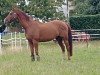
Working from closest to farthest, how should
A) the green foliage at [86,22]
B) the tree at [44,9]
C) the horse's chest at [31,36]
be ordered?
1. the horse's chest at [31,36]
2. the tree at [44,9]
3. the green foliage at [86,22]

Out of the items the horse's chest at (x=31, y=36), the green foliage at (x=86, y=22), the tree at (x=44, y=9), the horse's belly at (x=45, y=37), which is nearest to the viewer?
the horse's chest at (x=31, y=36)

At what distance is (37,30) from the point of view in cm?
1484

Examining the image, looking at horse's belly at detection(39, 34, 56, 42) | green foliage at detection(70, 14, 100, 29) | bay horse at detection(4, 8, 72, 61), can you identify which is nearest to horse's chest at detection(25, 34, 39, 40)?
bay horse at detection(4, 8, 72, 61)

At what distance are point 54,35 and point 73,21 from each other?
22068 millimetres

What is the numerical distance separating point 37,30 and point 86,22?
22.7 m

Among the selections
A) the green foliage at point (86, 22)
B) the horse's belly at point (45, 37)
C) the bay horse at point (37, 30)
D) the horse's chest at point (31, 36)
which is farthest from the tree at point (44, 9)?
the horse's chest at point (31, 36)

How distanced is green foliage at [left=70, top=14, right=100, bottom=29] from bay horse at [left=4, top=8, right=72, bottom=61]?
21392 millimetres

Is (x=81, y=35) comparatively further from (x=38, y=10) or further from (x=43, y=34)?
(x=43, y=34)

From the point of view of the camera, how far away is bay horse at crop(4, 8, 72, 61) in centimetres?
1470

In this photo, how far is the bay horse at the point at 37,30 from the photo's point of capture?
1470 cm

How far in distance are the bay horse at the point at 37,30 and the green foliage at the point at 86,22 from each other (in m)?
21.4

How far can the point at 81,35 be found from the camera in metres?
28.5

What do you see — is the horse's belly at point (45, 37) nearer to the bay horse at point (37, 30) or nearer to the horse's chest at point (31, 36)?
the bay horse at point (37, 30)

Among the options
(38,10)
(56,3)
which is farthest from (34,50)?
(56,3)
